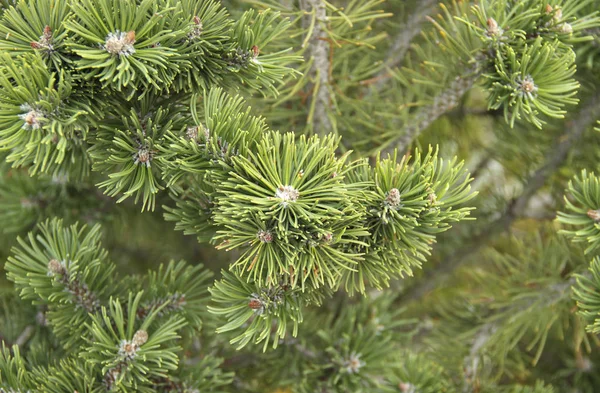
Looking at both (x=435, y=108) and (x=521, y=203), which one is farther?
(x=521, y=203)

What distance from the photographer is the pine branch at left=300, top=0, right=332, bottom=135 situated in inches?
22.9

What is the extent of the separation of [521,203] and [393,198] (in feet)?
1.42

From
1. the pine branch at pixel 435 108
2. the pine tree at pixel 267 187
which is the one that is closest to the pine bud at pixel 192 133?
the pine tree at pixel 267 187

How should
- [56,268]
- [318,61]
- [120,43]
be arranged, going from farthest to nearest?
[318,61] → [56,268] → [120,43]

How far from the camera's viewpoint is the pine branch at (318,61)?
0.58 meters

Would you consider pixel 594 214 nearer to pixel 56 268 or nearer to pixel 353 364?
pixel 353 364

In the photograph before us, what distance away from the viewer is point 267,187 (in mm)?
434

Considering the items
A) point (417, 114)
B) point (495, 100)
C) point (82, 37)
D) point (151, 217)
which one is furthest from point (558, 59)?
point (151, 217)

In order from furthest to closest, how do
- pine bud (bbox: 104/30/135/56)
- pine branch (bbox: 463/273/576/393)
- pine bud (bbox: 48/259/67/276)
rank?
pine branch (bbox: 463/273/576/393) → pine bud (bbox: 48/259/67/276) → pine bud (bbox: 104/30/135/56)

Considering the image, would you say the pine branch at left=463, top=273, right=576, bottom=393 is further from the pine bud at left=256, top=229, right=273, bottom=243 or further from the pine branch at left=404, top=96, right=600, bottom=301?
the pine bud at left=256, top=229, right=273, bottom=243

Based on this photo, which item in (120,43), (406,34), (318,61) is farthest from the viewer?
(406,34)

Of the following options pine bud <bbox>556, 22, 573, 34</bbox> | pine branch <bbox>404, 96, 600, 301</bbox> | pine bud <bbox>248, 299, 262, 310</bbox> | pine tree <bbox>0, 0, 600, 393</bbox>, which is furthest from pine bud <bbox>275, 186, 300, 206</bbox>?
pine branch <bbox>404, 96, 600, 301</bbox>

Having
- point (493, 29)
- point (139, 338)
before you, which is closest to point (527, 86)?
point (493, 29)

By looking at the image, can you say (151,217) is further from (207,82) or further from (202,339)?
(207,82)
